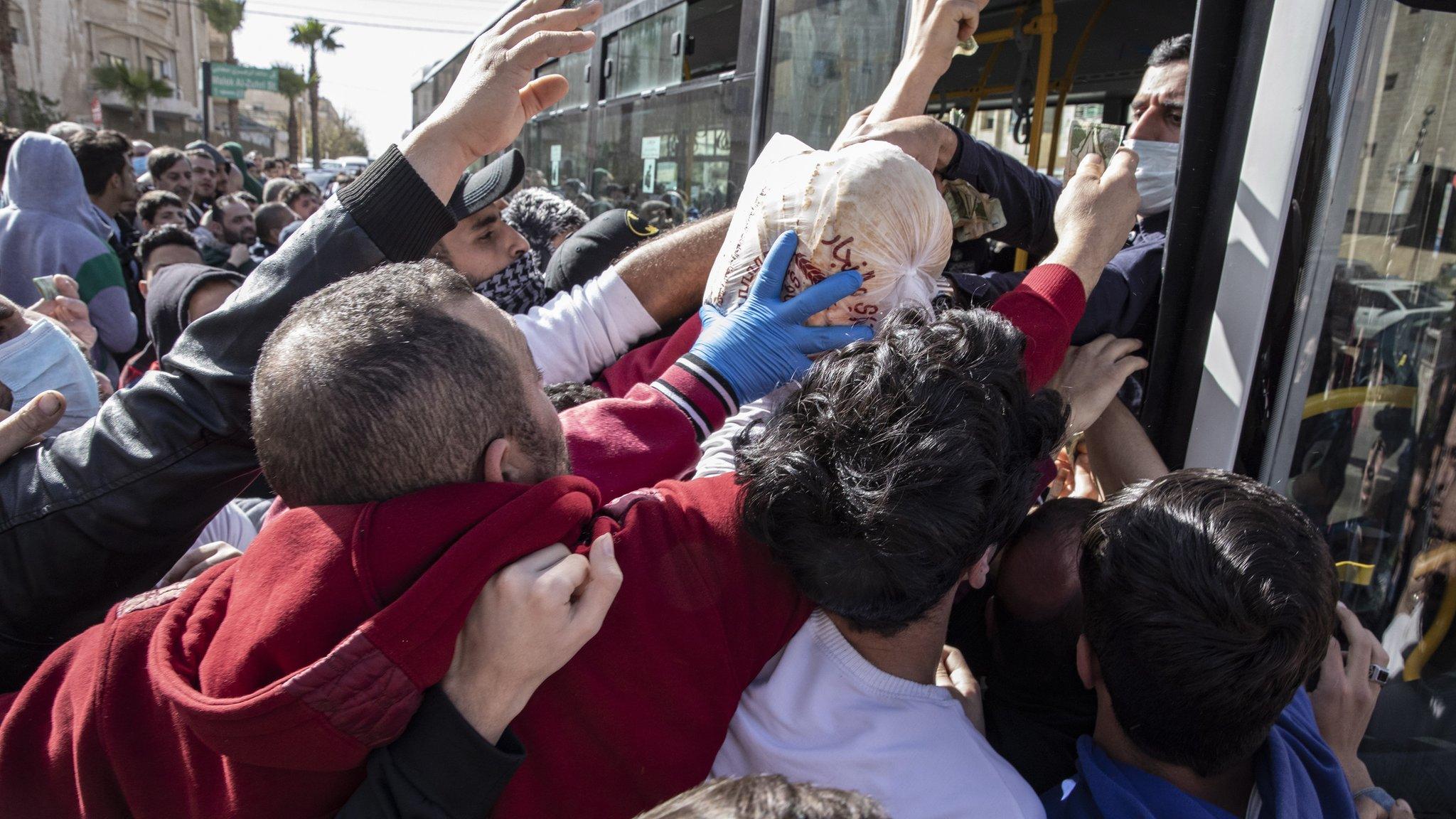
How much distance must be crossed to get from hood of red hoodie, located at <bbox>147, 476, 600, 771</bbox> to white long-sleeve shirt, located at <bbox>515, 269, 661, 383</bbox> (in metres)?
0.88

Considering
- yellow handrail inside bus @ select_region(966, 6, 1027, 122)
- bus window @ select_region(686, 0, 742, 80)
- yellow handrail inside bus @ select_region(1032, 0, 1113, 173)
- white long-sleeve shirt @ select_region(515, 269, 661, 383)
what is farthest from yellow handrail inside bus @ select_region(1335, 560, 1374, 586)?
bus window @ select_region(686, 0, 742, 80)

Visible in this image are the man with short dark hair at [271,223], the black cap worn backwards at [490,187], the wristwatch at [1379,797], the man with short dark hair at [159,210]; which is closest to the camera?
the wristwatch at [1379,797]

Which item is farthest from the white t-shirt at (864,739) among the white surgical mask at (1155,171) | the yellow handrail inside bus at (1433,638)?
the white surgical mask at (1155,171)

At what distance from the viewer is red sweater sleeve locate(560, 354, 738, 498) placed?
122cm

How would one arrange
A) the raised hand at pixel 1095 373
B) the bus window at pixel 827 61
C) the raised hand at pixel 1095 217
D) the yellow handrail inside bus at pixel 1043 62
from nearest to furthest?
1. the raised hand at pixel 1095 217
2. the raised hand at pixel 1095 373
3. the bus window at pixel 827 61
4. the yellow handrail inside bus at pixel 1043 62

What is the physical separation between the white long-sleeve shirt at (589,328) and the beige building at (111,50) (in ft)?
87.4

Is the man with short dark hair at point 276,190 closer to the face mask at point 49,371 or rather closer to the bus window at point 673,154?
the bus window at point 673,154

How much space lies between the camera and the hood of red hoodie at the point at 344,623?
33.5 inches

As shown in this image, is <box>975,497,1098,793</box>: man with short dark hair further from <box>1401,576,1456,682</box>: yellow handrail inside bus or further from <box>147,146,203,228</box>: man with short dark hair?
<box>147,146,203,228</box>: man with short dark hair

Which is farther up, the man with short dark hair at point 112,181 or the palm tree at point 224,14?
the palm tree at point 224,14

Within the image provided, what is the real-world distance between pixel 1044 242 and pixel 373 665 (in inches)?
62.3

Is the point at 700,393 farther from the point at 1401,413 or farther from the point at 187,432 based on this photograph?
the point at 1401,413

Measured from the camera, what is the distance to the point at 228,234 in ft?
20.5

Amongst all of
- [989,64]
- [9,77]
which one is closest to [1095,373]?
[989,64]
